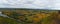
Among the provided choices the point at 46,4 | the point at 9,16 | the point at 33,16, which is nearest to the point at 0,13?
the point at 9,16

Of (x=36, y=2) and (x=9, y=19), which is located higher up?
(x=36, y=2)

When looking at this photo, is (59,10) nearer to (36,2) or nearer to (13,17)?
(36,2)

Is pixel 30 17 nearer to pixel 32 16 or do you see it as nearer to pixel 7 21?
pixel 32 16

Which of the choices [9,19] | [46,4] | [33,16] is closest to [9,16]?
[9,19]

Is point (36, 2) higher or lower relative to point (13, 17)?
higher

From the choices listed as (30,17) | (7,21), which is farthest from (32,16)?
(7,21)

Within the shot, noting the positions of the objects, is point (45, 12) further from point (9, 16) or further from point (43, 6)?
point (9, 16)
